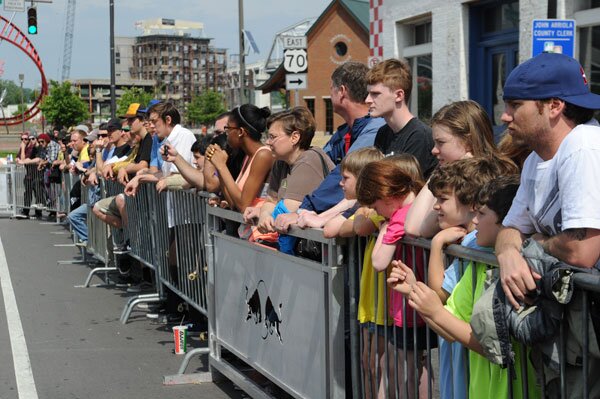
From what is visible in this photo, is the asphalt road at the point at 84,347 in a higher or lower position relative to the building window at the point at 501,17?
lower

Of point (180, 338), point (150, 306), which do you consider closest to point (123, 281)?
point (150, 306)

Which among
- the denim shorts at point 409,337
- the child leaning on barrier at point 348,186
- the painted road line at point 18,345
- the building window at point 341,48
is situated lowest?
the painted road line at point 18,345

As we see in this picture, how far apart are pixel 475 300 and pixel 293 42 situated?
15.2m

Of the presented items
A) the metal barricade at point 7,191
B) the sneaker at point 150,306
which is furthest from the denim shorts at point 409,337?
the metal barricade at point 7,191

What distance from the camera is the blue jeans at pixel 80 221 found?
42.7 ft

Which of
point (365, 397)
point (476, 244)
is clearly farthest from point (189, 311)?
point (476, 244)

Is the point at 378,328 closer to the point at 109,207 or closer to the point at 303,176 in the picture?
the point at 303,176

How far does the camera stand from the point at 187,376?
6641mm

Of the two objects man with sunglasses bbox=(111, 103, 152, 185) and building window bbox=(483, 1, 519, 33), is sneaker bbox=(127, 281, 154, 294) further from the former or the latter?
building window bbox=(483, 1, 519, 33)

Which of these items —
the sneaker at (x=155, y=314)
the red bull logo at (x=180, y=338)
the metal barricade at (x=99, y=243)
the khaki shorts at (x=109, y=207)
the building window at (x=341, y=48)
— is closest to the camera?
the red bull logo at (x=180, y=338)

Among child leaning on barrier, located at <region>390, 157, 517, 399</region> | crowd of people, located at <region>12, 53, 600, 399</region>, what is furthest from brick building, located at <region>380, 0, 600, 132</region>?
child leaning on barrier, located at <region>390, 157, 517, 399</region>

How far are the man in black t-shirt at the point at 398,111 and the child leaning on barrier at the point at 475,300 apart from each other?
1.66 metres

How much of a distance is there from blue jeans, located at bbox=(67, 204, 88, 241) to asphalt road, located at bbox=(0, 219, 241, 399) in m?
0.91

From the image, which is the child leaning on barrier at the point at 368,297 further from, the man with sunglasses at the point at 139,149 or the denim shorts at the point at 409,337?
the man with sunglasses at the point at 139,149
